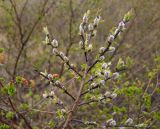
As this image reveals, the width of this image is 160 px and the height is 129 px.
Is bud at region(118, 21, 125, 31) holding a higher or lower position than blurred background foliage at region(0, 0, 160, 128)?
lower

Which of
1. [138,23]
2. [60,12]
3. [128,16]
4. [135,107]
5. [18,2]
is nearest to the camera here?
[128,16]

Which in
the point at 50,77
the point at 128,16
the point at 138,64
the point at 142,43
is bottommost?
the point at 50,77

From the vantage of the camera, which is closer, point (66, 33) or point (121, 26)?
point (121, 26)

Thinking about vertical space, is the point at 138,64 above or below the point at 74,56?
below

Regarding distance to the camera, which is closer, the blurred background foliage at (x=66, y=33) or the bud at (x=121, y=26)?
the bud at (x=121, y=26)

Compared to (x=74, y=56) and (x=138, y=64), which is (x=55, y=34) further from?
(x=138, y=64)

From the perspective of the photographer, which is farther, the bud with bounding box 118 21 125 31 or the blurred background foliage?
the blurred background foliage

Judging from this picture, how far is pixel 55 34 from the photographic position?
9047 millimetres

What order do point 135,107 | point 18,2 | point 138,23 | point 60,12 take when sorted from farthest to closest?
point 138,23
point 60,12
point 18,2
point 135,107

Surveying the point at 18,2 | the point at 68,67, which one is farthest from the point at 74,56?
the point at 68,67

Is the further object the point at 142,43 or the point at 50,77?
the point at 142,43

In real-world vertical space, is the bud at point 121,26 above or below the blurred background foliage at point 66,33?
below

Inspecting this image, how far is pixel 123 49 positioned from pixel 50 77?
5109 mm

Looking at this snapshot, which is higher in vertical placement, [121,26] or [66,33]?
[66,33]
